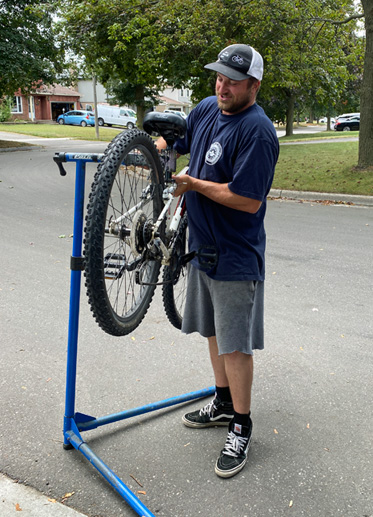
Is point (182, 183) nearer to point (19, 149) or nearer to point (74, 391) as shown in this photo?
point (74, 391)

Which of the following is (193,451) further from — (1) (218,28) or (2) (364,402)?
(1) (218,28)

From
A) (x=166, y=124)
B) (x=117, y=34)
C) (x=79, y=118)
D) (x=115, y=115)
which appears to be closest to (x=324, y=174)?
(x=117, y=34)

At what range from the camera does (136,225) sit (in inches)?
101

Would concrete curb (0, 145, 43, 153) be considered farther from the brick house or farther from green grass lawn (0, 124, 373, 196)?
the brick house

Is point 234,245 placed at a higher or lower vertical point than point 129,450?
higher

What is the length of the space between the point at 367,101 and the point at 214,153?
10.8 metres

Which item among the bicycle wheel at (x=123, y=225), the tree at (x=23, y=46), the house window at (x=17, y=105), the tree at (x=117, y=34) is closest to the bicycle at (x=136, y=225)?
the bicycle wheel at (x=123, y=225)

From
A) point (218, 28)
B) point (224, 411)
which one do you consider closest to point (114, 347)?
point (224, 411)

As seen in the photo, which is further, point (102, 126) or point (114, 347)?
point (102, 126)

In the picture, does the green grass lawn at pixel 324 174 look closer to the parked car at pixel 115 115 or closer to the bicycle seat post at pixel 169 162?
the bicycle seat post at pixel 169 162

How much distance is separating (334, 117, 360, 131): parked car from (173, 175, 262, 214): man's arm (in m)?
45.4

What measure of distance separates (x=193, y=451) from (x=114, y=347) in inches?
55.1

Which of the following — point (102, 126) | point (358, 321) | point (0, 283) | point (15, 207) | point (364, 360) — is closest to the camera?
point (364, 360)

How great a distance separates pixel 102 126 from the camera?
174 ft
